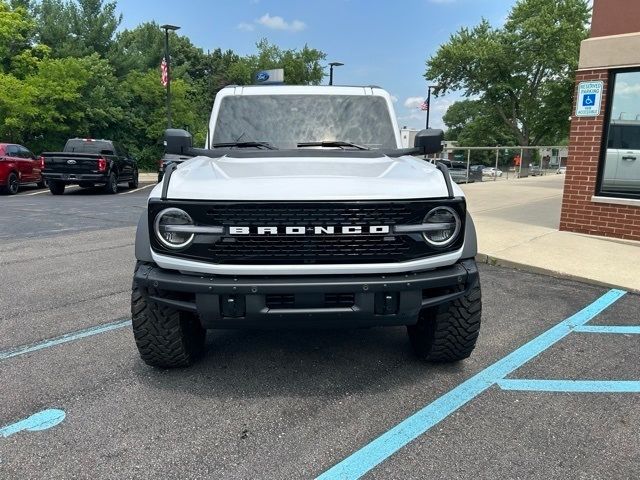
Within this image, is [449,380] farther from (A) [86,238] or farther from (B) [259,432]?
(A) [86,238]

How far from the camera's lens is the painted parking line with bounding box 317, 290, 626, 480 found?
8.15 ft

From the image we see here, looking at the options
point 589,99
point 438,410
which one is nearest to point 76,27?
point 589,99

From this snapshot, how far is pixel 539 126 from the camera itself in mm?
40344

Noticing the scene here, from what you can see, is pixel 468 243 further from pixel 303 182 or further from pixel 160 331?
pixel 160 331

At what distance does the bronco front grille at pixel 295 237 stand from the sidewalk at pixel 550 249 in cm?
395

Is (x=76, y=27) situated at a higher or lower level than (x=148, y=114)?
higher

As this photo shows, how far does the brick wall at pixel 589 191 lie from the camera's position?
7699 mm

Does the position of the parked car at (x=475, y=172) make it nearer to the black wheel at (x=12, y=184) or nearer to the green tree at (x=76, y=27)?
the black wheel at (x=12, y=184)

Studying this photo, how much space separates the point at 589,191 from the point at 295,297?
685 centimetres

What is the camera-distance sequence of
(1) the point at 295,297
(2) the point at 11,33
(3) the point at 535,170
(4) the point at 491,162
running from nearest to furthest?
(1) the point at 295,297, (4) the point at 491,162, (3) the point at 535,170, (2) the point at 11,33

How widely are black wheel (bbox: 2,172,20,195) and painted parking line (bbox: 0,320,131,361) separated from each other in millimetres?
14995

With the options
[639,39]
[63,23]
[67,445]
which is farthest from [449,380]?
[63,23]

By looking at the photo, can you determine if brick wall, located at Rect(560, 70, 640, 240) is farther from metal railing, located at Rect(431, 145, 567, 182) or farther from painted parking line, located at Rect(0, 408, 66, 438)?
metal railing, located at Rect(431, 145, 567, 182)

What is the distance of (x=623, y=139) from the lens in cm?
775
